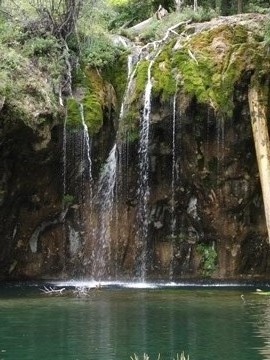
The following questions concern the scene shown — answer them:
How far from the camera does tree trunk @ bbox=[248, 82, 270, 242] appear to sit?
62.6 feet

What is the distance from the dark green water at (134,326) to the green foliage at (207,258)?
5.26m

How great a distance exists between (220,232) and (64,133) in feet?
20.0

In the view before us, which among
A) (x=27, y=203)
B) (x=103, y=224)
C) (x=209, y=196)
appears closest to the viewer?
(x=27, y=203)

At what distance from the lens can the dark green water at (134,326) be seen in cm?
1035

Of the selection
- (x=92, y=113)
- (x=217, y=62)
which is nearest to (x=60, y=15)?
(x=92, y=113)

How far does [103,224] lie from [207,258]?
3641 millimetres

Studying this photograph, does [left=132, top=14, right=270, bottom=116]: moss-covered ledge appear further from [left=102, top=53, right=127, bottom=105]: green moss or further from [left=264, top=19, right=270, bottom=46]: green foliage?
[left=102, top=53, right=127, bottom=105]: green moss

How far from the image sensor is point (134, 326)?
12406 millimetres

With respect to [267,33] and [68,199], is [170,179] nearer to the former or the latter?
[68,199]

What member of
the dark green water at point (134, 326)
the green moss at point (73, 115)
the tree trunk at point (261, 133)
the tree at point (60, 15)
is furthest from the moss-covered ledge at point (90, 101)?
the dark green water at point (134, 326)

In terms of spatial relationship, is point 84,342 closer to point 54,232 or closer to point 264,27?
point 54,232

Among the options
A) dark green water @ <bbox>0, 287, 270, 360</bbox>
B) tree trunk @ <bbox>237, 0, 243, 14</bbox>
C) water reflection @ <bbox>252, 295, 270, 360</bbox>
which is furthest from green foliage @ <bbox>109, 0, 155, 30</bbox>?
water reflection @ <bbox>252, 295, 270, 360</bbox>

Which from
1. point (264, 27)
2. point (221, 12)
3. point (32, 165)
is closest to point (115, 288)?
point (32, 165)

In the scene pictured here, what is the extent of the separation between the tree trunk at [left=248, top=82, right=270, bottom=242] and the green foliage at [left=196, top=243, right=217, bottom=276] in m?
3.76
